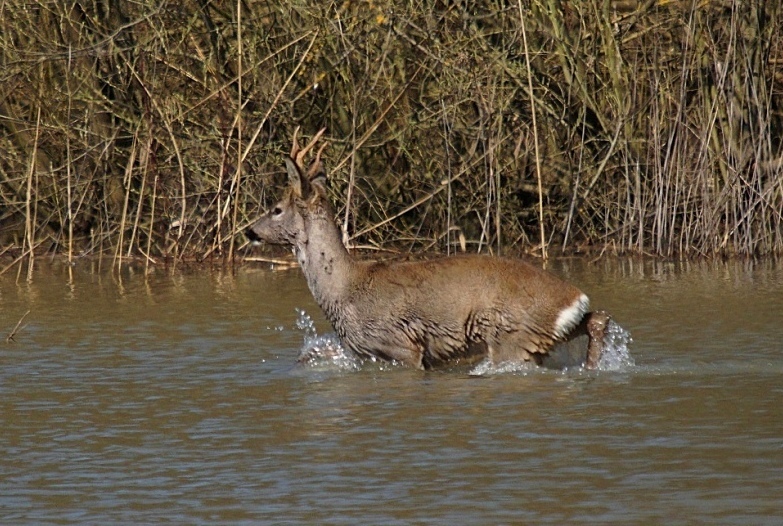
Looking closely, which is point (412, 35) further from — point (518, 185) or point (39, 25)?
point (39, 25)

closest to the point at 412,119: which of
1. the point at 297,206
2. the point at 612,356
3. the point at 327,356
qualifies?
the point at 297,206

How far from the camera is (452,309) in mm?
8406

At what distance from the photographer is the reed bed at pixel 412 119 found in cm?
1418

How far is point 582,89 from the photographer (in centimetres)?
1477

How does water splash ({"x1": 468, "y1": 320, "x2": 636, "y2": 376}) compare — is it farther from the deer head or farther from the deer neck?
the deer head

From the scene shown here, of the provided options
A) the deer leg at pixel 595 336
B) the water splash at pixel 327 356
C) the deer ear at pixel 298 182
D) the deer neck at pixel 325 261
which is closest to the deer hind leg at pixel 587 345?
the deer leg at pixel 595 336

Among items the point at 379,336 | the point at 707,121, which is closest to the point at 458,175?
the point at 707,121

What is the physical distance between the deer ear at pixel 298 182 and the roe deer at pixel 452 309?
0.01 metres

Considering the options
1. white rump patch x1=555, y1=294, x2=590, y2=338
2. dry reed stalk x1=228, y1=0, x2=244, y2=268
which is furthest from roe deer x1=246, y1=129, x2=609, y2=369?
dry reed stalk x1=228, y1=0, x2=244, y2=268

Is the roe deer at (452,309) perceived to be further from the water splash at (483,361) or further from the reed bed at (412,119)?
the reed bed at (412,119)

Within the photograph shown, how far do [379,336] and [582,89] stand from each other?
22.4ft

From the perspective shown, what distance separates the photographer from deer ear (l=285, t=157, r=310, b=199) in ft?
29.5

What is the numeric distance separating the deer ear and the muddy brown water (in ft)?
2.90

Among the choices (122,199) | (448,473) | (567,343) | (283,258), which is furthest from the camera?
(122,199)
